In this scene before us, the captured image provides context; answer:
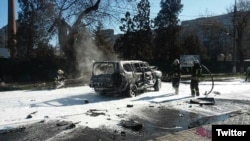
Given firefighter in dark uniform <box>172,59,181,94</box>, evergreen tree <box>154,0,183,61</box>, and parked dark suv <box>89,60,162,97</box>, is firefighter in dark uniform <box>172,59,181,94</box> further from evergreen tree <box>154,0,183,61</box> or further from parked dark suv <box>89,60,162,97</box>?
evergreen tree <box>154,0,183,61</box>

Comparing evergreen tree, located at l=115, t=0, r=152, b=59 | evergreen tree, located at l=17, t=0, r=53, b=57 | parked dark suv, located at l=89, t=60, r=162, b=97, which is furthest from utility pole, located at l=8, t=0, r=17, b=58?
parked dark suv, located at l=89, t=60, r=162, b=97

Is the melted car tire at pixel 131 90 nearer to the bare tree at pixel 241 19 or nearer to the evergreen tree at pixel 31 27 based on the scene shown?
the evergreen tree at pixel 31 27

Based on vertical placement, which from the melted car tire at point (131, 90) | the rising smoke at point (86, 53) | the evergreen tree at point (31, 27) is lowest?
the melted car tire at point (131, 90)

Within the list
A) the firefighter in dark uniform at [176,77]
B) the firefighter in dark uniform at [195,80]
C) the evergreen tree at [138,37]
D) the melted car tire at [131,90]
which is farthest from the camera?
the evergreen tree at [138,37]

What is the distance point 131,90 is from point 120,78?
893 millimetres

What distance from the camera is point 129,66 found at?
1838 centimetres

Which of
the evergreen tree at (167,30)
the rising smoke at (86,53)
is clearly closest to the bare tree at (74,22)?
the rising smoke at (86,53)

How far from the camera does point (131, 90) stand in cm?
1778

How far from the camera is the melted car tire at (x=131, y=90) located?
17625 mm

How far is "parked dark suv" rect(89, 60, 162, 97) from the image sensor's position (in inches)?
682

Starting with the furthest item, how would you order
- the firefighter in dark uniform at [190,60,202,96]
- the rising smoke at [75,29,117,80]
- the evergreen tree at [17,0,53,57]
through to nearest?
the evergreen tree at [17,0,53,57] → the rising smoke at [75,29,117,80] → the firefighter in dark uniform at [190,60,202,96]

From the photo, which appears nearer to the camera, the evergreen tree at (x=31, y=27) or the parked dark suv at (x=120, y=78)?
the parked dark suv at (x=120, y=78)

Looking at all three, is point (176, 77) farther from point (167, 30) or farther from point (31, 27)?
point (167, 30)

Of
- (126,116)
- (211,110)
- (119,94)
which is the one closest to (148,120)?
(126,116)
